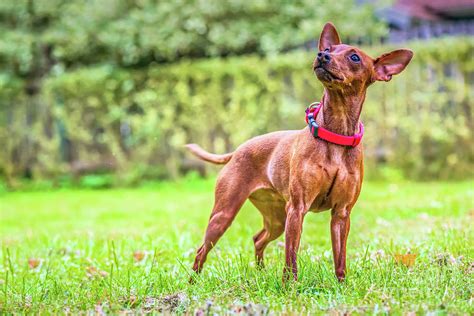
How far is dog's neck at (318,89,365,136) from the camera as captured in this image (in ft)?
10.7

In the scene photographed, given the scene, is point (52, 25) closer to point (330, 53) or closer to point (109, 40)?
point (109, 40)

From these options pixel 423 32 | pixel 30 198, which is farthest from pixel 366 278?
pixel 423 32

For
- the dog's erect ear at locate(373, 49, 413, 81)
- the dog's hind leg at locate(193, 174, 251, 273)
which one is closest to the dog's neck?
the dog's erect ear at locate(373, 49, 413, 81)

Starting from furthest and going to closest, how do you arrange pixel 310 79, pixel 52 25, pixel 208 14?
pixel 52 25
pixel 208 14
pixel 310 79

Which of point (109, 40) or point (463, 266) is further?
point (109, 40)

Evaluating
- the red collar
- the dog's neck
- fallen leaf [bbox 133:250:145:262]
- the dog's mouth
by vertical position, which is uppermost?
the dog's mouth

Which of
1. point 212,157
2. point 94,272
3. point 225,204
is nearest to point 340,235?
point 225,204

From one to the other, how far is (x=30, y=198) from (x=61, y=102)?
2.30 m

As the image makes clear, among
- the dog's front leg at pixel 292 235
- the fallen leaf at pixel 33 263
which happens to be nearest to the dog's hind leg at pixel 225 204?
the dog's front leg at pixel 292 235

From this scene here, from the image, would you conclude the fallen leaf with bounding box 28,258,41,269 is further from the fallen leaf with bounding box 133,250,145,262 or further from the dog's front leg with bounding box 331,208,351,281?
the dog's front leg with bounding box 331,208,351,281

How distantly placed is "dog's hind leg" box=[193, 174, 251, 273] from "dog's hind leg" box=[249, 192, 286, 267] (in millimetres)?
163

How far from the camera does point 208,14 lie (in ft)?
43.3

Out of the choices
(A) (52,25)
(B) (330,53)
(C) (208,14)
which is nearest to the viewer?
(B) (330,53)

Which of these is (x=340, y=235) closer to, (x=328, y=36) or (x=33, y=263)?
(x=328, y=36)
